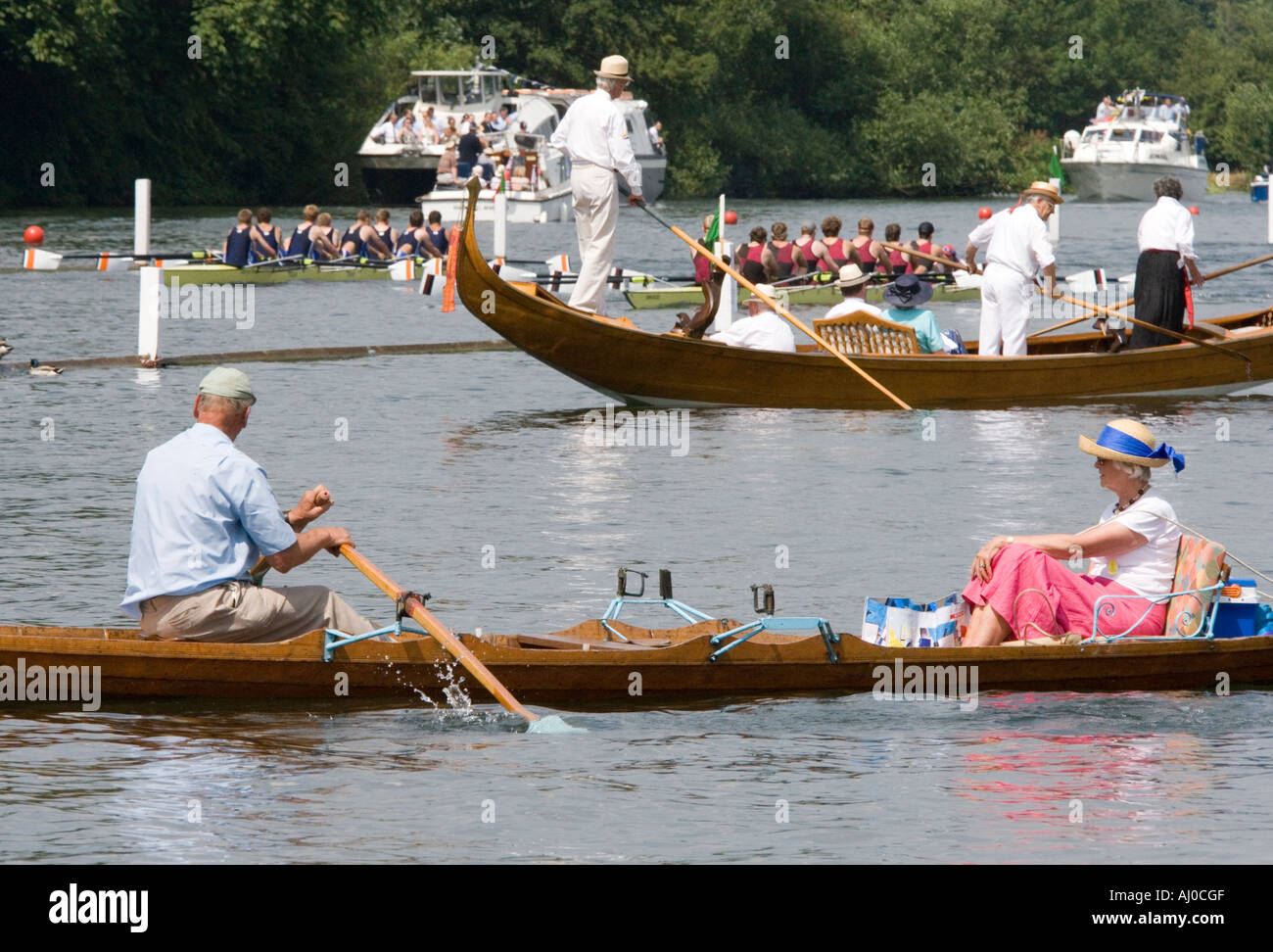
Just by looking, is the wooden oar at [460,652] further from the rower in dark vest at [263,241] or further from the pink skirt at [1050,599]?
the rower in dark vest at [263,241]

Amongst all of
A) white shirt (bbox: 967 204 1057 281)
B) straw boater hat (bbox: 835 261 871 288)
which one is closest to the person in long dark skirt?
white shirt (bbox: 967 204 1057 281)

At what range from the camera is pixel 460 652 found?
30.0 feet

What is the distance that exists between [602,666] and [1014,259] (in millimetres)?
10785

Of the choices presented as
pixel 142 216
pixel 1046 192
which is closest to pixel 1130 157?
pixel 142 216

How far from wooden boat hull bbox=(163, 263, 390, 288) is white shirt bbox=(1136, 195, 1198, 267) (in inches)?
580

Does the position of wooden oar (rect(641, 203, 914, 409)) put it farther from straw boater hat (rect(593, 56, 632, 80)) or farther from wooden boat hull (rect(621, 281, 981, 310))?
wooden boat hull (rect(621, 281, 981, 310))

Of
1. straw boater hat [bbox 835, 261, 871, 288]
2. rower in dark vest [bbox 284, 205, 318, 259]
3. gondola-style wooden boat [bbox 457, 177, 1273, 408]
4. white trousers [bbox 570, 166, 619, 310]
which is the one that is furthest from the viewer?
rower in dark vest [bbox 284, 205, 318, 259]

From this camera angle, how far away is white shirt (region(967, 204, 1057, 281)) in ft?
62.5

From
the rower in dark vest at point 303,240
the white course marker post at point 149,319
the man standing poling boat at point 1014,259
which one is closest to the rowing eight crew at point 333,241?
the rower in dark vest at point 303,240

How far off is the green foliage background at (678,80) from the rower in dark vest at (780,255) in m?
25.7

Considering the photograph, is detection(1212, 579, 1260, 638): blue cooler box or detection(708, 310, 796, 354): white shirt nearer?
detection(1212, 579, 1260, 638): blue cooler box

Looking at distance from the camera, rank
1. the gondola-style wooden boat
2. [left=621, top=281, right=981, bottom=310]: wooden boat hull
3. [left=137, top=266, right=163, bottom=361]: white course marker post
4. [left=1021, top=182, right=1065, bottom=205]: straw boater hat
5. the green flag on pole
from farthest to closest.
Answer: [left=621, top=281, right=981, bottom=310]: wooden boat hull
the green flag on pole
[left=137, top=266, right=163, bottom=361]: white course marker post
[left=1021, top=182, right=1065, bottom=205]: straw boater hat
the gondola-style wooden boat

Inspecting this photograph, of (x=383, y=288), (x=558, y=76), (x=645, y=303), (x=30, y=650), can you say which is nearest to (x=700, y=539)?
(x=30, y=650)
